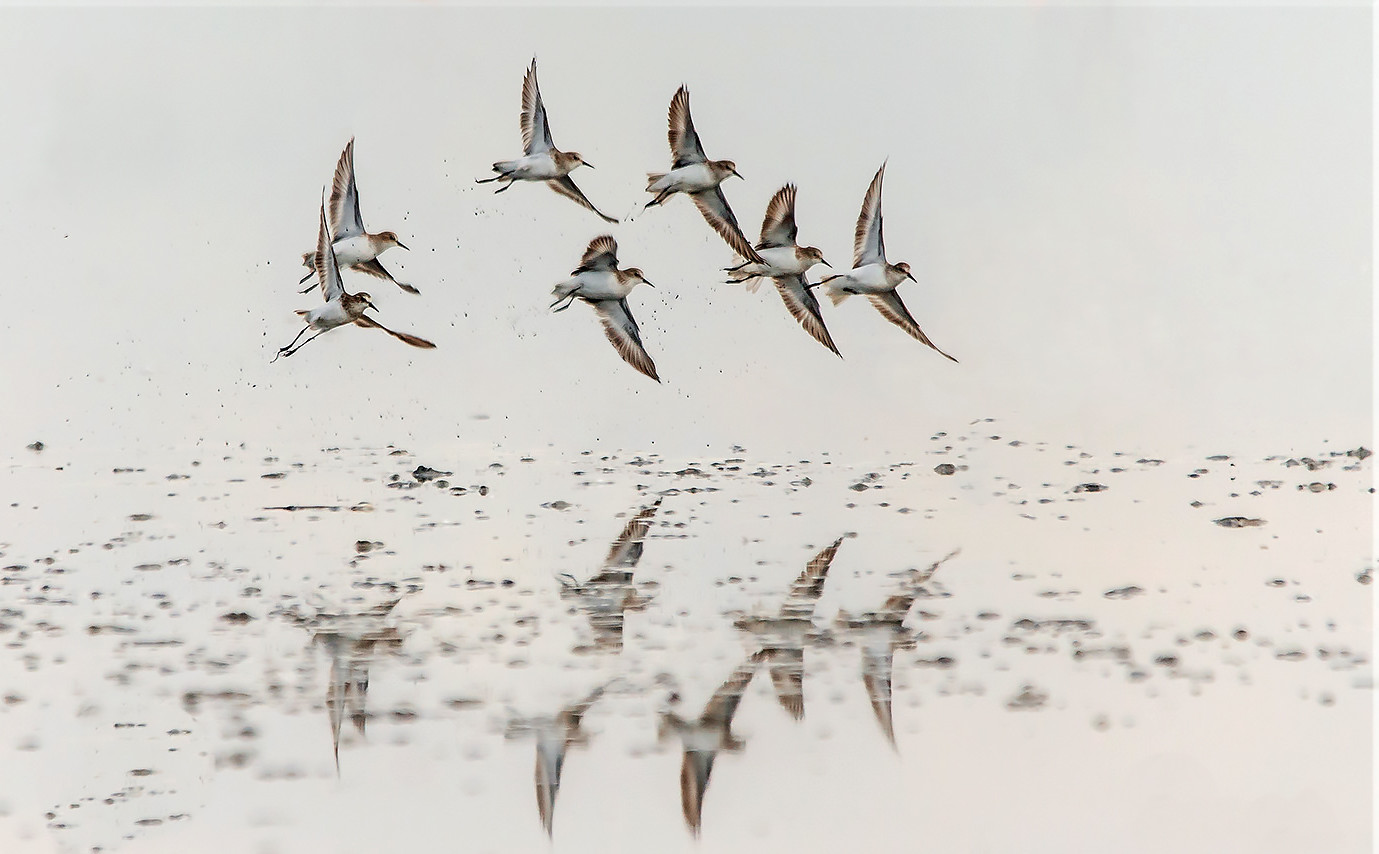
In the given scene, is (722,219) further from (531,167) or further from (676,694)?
(676,694)

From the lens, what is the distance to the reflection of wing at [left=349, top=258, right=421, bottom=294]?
1020cm

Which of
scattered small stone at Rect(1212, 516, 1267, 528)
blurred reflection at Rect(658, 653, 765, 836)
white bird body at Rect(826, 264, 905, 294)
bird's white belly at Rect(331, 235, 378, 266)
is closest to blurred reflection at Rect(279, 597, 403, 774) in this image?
blurred reflection at Rect(658, 653, 765, 836)

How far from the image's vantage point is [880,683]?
19.6ft

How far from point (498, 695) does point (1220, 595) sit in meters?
3.50

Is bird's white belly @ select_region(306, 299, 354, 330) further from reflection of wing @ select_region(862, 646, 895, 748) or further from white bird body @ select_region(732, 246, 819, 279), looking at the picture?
reflection of wing @ select_region(862, 646, 895, 748)

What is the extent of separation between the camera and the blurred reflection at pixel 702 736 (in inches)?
198

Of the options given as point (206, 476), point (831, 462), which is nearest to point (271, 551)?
point (206, 476)

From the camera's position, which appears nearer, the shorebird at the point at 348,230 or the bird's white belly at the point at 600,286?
the bird's white belly at the point at 600,286

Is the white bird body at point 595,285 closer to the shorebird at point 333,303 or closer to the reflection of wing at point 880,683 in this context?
the shorebird at point 333,303

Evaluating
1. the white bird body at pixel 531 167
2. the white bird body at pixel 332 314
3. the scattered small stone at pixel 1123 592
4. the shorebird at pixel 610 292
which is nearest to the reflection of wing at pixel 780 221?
the shorebird at pixel 610 292

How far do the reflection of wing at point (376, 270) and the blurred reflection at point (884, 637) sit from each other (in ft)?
13.5

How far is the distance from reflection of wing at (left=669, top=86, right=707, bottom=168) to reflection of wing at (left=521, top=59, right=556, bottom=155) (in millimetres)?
813

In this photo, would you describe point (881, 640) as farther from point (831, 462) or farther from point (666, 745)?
point (831, 462)

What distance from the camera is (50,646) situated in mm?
6426
